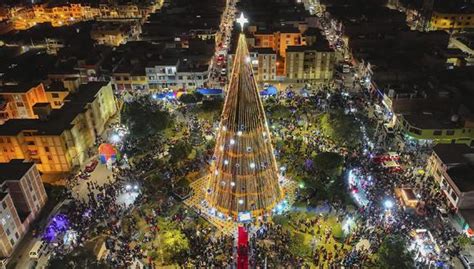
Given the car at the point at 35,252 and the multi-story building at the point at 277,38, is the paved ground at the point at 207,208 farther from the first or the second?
the multi-story building at the point at 277,38

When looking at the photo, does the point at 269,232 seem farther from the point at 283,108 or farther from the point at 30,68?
the point at 30,68

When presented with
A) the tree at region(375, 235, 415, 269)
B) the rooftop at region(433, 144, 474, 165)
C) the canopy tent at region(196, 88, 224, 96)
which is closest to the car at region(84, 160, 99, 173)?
the canopy tent at region(196, 88, 224, 96)

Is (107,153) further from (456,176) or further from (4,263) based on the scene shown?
(456,176)

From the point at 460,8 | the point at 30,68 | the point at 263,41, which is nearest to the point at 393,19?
the point at 460,8

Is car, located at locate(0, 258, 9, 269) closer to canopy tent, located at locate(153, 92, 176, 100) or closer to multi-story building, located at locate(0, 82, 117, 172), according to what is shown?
multi-story building, located at locate(0, 82, 117, 172)

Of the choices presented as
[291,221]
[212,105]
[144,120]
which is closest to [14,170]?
[144,120]

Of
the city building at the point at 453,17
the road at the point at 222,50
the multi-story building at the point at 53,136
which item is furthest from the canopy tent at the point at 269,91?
the city building at the point at 453,17
